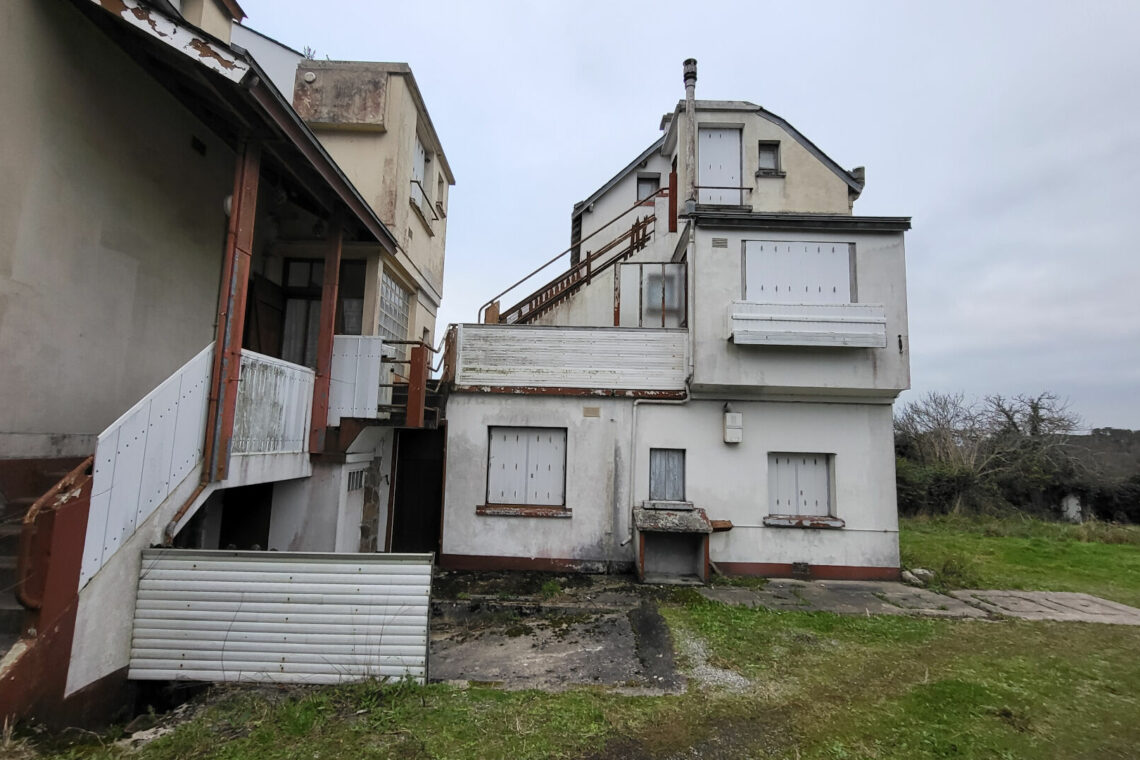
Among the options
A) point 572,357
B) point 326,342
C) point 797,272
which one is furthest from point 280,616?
point 797,272

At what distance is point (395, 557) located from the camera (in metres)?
4.25

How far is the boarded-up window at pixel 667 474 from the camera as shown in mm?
9086

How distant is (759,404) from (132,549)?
8607 millimetres

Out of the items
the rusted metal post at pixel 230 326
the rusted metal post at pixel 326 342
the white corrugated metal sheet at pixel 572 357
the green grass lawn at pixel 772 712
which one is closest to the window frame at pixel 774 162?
the white corrugated metal sheet at pixel 572 357

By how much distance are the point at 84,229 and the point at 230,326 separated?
4.89 ft

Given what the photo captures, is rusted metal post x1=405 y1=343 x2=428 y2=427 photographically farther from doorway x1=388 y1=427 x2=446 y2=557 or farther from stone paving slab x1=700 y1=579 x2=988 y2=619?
stone paving slab x1=700 y1=579 x2=988 y2=619

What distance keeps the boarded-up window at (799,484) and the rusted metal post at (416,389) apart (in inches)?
241

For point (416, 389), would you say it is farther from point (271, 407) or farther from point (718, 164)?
point (718, 164)

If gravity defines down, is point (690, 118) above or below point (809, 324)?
Result: above

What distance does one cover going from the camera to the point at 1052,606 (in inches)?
301

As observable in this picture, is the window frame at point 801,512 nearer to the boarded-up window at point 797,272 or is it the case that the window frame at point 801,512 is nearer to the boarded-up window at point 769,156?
the boarded-up window at point 797,272

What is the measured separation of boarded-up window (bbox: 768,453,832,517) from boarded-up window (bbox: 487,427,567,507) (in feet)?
12.4

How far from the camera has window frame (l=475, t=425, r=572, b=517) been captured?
8.87 metres

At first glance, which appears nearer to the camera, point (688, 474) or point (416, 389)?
point (416, 389)
